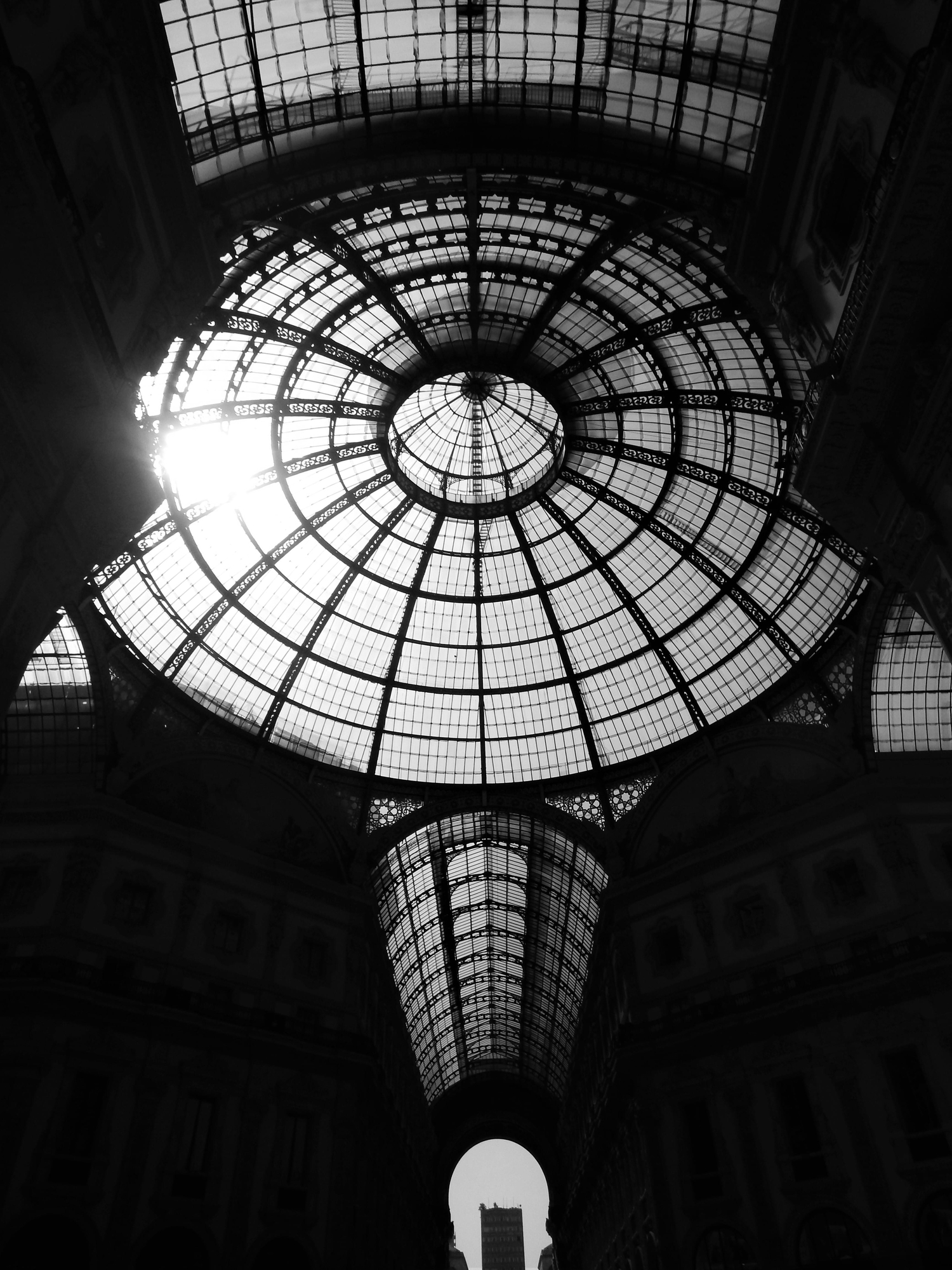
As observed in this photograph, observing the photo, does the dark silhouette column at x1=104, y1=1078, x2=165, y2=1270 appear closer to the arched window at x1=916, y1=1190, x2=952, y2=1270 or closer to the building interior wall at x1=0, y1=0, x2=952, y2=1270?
the building interior wall at x1=0, y1=0, x2=952, y2=1270

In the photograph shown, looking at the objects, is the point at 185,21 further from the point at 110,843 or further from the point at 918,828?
the point at 918,828

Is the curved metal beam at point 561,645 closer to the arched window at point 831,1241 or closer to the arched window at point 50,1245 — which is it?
the arched window at point 831,1241

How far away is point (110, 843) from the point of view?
2855 cm

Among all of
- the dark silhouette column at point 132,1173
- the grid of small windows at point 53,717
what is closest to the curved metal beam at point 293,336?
the grid of small windows at point 53,717

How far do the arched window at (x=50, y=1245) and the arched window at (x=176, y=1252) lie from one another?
174cm

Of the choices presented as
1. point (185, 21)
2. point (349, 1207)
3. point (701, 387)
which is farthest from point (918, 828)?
point (185, 21)

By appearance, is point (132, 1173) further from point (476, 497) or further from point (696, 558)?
point (696, 558)

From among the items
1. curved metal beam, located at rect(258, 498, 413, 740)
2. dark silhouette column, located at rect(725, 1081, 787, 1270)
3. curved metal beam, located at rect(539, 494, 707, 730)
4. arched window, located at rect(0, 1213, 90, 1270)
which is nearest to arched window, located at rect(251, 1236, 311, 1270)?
arched window, located at rect(0, 1213, 90, 1270)

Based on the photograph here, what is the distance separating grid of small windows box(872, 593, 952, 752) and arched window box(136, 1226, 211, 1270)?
88.5 ft

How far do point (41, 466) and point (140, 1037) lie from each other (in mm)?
17885

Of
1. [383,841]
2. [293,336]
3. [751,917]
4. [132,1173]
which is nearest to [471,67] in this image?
[293,336]

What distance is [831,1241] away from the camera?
2342 centimetres

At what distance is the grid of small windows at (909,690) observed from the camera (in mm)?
31438

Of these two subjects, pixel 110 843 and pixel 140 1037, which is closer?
pixel 140 1037
